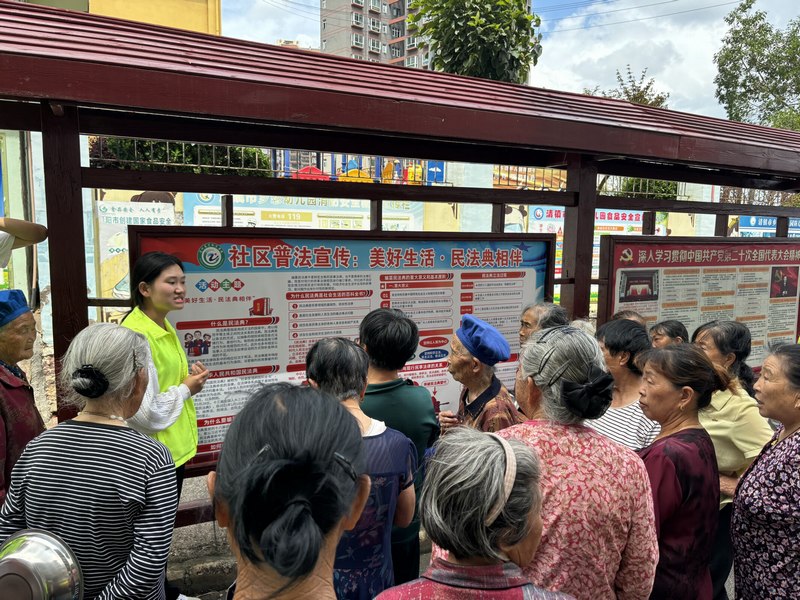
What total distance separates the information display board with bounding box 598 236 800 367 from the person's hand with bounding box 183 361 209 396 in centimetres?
269

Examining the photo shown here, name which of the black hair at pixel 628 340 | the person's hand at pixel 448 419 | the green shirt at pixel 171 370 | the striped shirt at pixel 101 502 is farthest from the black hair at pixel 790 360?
the green shirt at pixel 171 370

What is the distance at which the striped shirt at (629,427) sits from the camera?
94.0 inches

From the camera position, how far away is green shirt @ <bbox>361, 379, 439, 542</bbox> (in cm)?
210

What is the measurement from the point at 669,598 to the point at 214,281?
2.23 metres

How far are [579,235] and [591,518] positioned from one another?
2.55 metres

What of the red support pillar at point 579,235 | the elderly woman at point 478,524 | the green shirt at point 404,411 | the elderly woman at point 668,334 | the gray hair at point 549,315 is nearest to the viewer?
the elderly woman at point 478,524

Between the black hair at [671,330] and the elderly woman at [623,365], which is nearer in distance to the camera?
the elderly woman at [623,365]

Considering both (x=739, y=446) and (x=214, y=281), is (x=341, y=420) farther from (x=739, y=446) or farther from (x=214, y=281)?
(x=739, y=446)

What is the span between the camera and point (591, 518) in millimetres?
1473

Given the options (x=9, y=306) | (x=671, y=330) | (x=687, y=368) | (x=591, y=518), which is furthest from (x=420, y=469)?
(x=671, y=330)

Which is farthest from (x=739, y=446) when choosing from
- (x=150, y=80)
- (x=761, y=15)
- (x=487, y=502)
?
(x=761, y=15)

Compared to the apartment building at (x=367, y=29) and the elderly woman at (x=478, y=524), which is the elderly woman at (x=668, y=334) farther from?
the apartment building at (x=367, y=29)

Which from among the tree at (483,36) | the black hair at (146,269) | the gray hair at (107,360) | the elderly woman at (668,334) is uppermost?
the tree at (483,36)

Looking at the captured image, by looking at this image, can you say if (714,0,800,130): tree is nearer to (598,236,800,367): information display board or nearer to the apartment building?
(598,236,800,367): information display board
